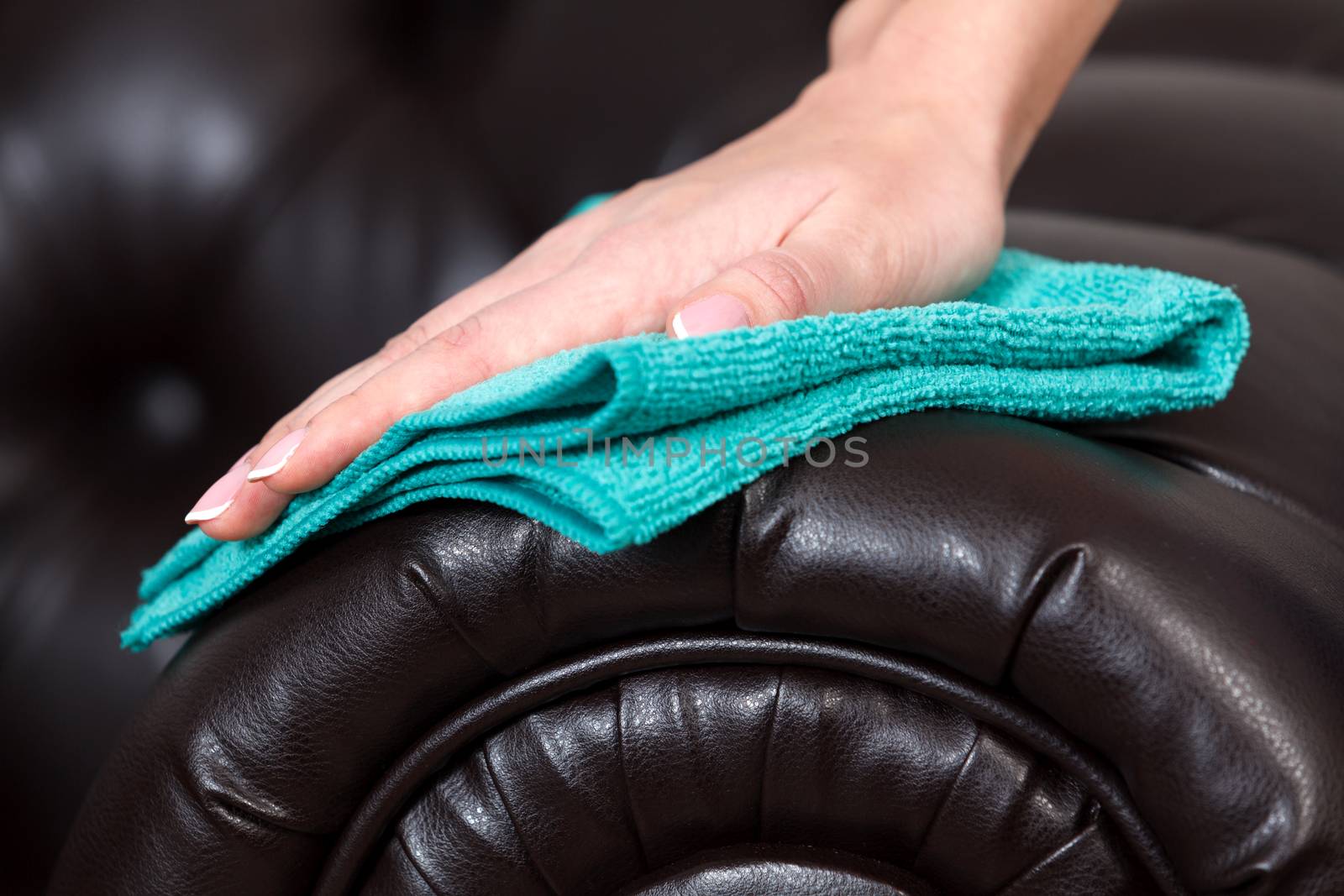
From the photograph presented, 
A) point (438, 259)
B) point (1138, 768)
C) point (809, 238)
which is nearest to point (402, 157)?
point (438, 259)

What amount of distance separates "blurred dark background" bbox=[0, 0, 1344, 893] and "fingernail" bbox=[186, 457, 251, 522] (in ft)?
1.16

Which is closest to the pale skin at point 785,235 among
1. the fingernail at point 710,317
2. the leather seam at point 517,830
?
the fingernail at point 710,317

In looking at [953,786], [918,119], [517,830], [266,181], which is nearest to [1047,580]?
[953,786]

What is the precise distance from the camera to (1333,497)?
504 millimetres

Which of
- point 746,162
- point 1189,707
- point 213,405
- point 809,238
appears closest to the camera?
point 1189,707

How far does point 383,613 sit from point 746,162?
0.34 metres

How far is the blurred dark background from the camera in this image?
2.74 feet

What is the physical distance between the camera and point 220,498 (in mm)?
457

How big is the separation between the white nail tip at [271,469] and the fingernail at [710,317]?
0.16m

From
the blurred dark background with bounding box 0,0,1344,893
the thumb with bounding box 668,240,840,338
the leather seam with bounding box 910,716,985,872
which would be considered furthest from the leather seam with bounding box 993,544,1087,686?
the blurred dark background with bounding box 0,0,1344,893

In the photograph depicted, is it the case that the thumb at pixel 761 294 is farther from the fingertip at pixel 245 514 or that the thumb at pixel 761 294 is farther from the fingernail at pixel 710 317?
the fingertip at pixel 245 514

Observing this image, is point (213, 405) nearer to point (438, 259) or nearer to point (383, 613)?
point (438, 259)

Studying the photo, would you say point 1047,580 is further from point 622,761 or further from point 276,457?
point 276,457

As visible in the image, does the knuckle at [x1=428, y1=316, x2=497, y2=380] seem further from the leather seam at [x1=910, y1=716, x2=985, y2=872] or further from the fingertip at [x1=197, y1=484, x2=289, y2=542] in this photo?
the leather seam at [x1=910, y1=716, x2=985, y2=872]
